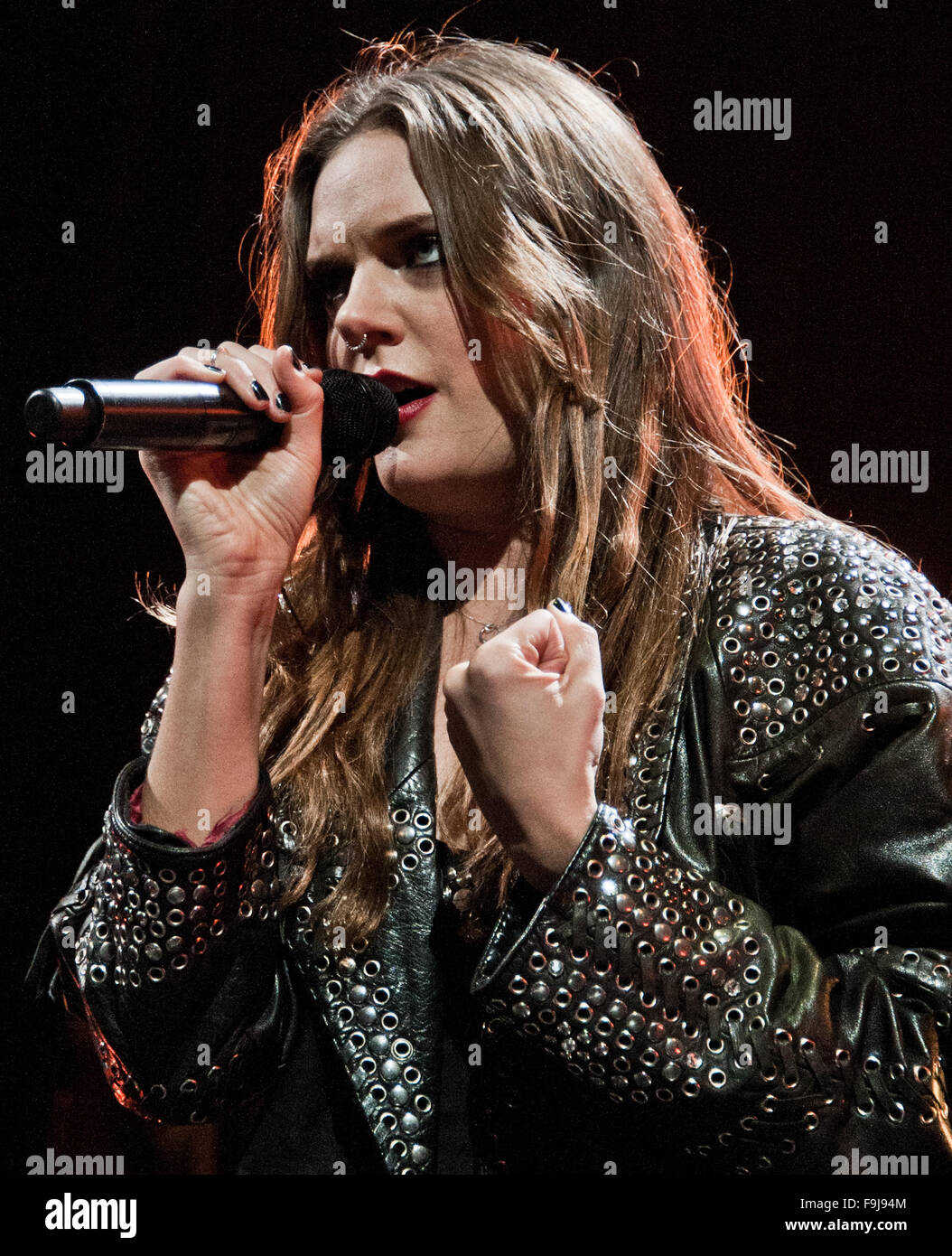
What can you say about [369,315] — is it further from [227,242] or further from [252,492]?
[227,242]

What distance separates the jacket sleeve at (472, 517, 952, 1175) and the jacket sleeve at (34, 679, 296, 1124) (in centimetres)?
27

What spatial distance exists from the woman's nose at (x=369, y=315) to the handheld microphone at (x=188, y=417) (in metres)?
0.06

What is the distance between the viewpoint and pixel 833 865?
1.06m

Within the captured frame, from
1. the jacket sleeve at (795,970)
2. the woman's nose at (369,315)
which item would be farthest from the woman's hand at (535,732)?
the woman's nose at (369,315)

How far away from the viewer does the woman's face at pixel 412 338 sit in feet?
4.24

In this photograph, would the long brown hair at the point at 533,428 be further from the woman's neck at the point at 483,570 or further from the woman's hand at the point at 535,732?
the woman's hand at the point at 535,732

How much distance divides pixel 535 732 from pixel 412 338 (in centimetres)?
53

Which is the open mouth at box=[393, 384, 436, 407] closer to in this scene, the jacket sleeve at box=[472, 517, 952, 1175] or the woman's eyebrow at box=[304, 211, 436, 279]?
the woman's eyebrow at box=[304, 211, 436, 279]

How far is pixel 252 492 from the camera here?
119 cm

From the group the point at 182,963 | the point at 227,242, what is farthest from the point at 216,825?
the point at 227,242

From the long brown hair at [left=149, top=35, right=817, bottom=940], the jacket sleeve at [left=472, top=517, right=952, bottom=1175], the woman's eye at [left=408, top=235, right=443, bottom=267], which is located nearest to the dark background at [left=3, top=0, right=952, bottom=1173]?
the long brown hair at [left=149, top=35, right=817, bottom=940]

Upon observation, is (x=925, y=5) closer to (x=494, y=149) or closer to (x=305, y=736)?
(x=494, y=149)

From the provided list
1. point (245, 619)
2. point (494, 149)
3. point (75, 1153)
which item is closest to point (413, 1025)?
point (245, 619)

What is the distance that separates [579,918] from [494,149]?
0.81m
